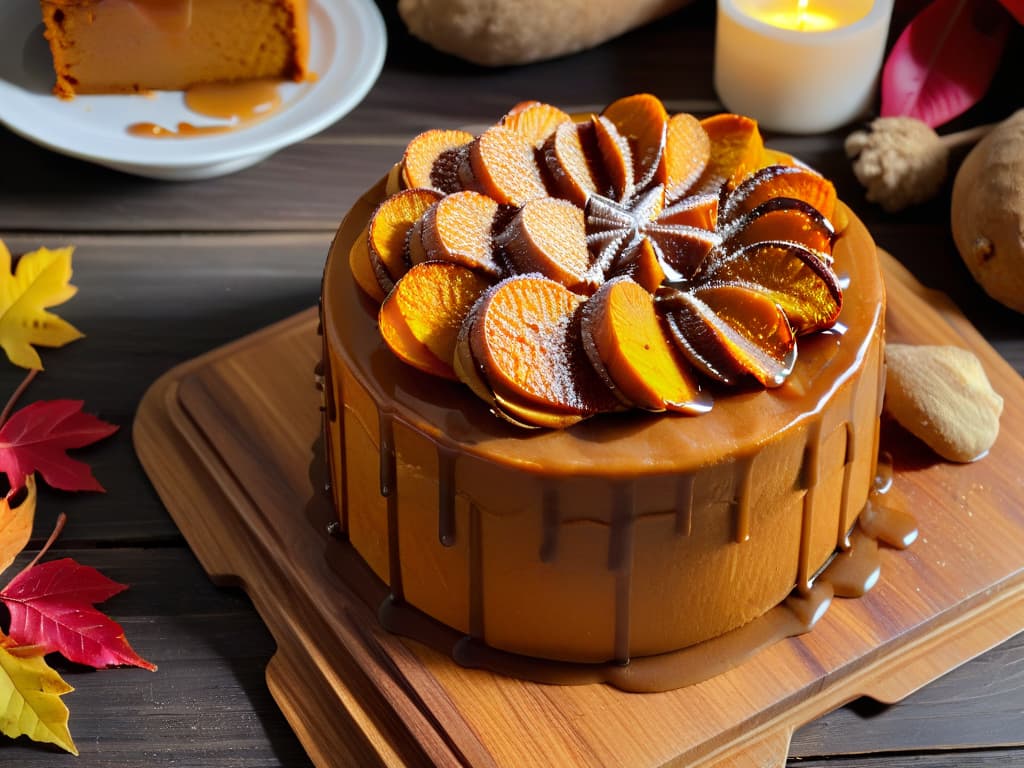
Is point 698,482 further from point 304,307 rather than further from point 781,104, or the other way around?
point 781,104

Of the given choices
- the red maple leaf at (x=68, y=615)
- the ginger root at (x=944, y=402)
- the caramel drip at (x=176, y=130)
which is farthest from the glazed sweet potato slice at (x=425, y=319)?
the caramel drip at (x=176, y=130)

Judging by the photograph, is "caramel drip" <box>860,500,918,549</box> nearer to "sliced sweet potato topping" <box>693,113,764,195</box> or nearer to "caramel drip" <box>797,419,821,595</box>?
"caramel drip" <box>797,419,821,595</box>

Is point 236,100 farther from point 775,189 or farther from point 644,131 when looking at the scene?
point 775,189

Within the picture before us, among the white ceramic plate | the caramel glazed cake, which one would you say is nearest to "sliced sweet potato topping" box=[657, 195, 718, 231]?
the caramel glazed cake

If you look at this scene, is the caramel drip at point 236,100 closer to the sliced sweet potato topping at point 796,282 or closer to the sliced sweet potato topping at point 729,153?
the sliced sweet potato topping at point 729,153

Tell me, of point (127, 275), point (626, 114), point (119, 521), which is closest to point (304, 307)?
point (127, 275)

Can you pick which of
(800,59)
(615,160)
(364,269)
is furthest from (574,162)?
(800,59)
